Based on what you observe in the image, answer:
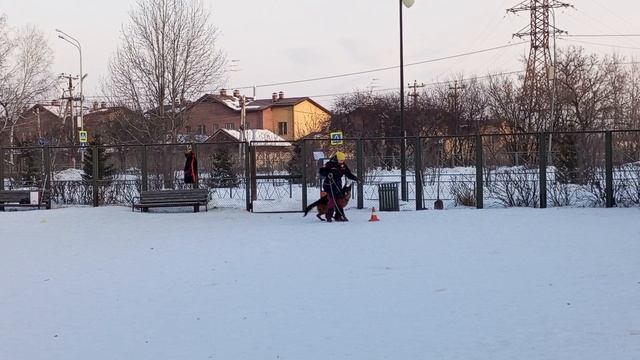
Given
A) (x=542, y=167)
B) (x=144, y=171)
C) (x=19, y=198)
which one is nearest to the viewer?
(x=542, y=167)

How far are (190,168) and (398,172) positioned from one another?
6.92m

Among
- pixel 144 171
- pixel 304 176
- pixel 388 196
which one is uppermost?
pixel 144 171

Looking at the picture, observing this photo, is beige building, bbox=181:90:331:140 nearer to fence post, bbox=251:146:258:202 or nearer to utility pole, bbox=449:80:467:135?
utility pole, bbox=449:80:467:135

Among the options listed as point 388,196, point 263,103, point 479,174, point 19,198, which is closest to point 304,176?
point 388,196

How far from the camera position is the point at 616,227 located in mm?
14094

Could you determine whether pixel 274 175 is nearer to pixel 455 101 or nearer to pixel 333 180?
pixel 333 180

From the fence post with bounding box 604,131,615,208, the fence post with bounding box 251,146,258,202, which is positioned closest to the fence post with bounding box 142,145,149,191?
the fence post with bounding box 251,146,258,202

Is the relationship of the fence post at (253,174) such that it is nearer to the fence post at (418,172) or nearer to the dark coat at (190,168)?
the dark coat at (190,168)

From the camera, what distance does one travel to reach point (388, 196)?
19.2m

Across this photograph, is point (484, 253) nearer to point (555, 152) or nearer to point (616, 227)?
point (616, 227)

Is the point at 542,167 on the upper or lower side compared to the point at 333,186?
upper

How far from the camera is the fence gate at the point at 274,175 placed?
798 inches

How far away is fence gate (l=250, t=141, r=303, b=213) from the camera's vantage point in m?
20.3

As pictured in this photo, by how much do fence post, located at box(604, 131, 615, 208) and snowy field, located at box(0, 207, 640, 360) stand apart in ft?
13.9
